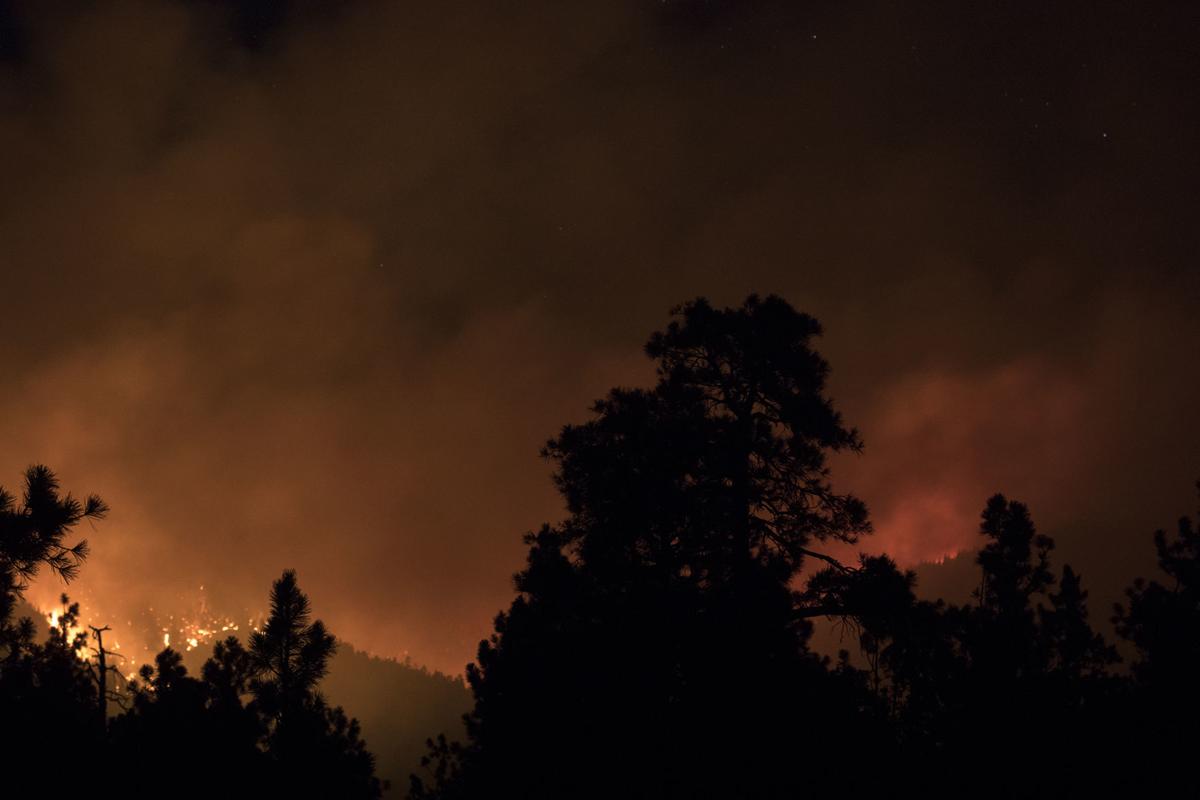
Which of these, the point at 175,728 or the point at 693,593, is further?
the point at 693,593

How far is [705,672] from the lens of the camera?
35.0 feet

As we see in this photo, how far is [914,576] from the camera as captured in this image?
442 inches

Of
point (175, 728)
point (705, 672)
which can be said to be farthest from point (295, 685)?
point (705, 672)

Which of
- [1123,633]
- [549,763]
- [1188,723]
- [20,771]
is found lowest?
[20,771]

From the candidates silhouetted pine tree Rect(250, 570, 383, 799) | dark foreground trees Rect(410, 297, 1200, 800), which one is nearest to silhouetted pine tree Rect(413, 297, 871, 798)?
dark foreground trees Rect(410, 297, 1200, 800)

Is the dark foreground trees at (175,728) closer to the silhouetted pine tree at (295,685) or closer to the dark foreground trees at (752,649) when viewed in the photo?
the silhouetted pine tree at (295,685)

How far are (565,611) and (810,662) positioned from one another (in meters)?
4.02

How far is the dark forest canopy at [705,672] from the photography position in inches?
393

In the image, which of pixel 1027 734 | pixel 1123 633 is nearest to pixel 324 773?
pixel 1027 734

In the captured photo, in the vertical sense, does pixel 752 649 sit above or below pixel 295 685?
above

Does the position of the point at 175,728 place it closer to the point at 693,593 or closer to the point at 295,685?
the point at 295,685

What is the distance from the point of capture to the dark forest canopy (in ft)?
32.8

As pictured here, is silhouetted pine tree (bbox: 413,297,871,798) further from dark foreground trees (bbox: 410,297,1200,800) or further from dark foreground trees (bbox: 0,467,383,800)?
dark foreground trees (bbox: 0,467,383,800)

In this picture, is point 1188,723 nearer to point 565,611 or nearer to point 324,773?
point 565,611
